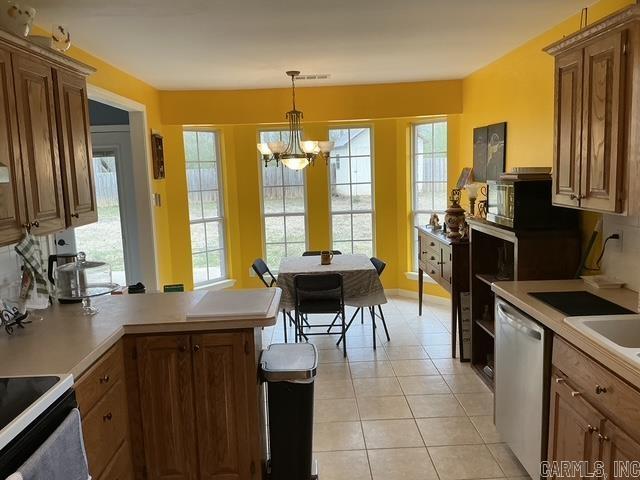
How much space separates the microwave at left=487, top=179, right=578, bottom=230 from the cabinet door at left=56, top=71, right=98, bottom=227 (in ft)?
7.99

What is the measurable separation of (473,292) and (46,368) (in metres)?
2.94

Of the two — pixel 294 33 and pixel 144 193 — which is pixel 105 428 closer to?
pixel 294 33

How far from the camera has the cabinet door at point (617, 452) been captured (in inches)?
66.4

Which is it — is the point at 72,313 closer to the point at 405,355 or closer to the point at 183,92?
the point at 405,355

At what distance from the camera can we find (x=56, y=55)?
239 centimetres

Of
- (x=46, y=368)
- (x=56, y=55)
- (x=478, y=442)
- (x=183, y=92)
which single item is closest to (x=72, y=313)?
(x=46, y=368)

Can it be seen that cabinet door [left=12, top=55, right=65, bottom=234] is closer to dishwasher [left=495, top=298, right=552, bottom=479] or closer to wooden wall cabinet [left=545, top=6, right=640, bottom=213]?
dishwasher [left=495, top=298, right=552, bottom=479]

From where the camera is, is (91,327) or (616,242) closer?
(91,327)

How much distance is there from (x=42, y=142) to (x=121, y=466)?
1518 mm

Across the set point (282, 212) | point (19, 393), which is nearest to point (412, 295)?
point (282, 212)

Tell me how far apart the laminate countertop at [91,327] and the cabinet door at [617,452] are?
1.41 m

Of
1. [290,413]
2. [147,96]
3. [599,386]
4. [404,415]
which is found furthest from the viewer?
[147,96]

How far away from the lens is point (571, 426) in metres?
2.09

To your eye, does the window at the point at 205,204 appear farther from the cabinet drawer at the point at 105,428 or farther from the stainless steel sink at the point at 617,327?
the stainless steel sink at the point at 617,327
